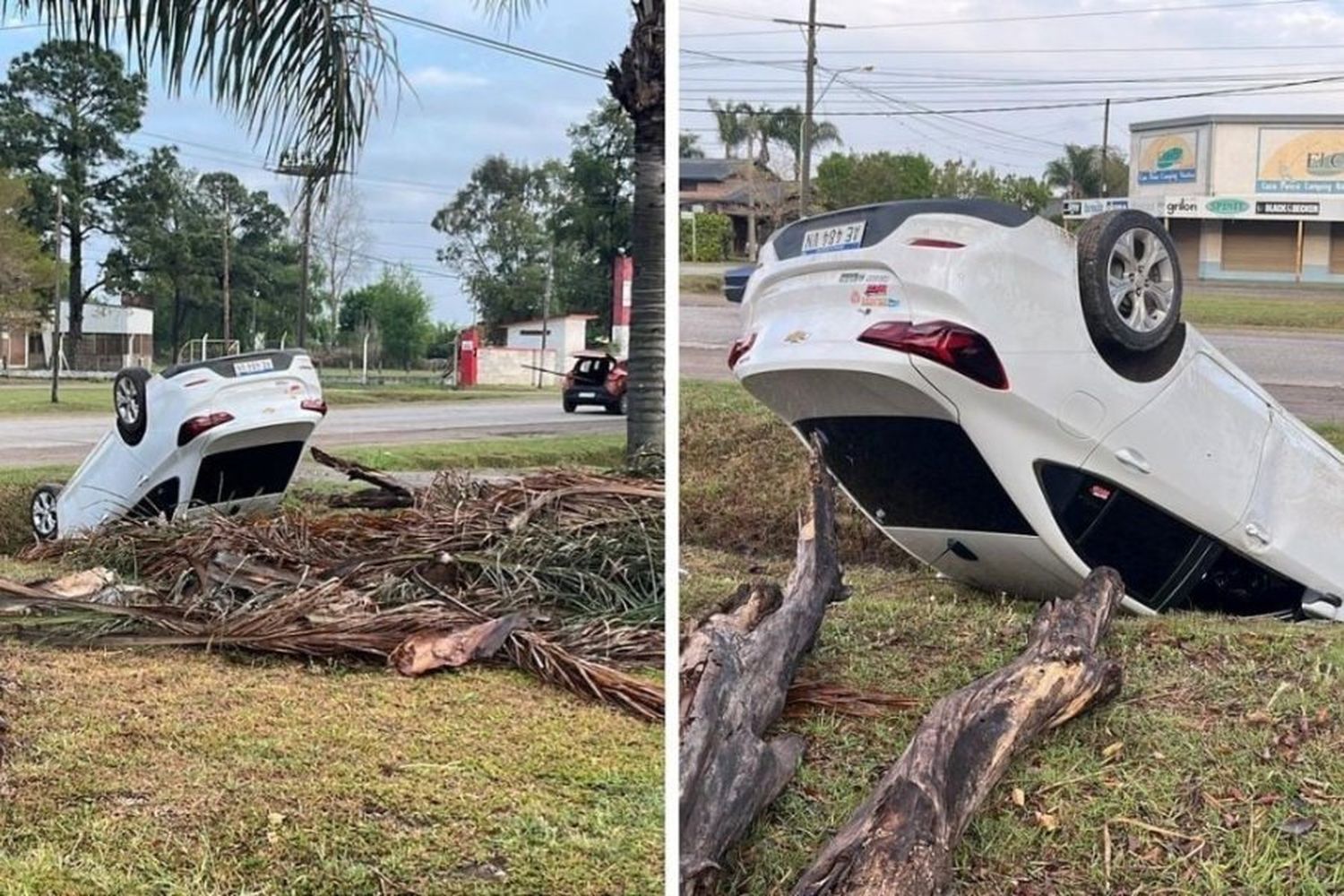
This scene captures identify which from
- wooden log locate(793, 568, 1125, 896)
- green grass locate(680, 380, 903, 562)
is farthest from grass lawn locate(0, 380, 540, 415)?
wooden log locate(793, 568, 1125, 896)

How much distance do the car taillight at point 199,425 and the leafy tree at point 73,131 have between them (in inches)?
10.1

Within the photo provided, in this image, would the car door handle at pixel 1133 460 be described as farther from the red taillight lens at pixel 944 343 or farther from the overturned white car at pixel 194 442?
the overturned white car at pixel 194 442

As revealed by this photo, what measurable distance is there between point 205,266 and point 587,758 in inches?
45.8

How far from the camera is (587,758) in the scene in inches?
90.1

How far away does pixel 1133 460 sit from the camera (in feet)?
6.30

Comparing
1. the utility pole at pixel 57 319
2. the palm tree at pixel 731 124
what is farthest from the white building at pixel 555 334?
the utility pole at pixel 57 319

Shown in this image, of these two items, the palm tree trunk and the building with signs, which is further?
the palm tree trunk

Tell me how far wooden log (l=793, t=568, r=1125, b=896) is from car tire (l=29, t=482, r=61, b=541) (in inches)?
63.1

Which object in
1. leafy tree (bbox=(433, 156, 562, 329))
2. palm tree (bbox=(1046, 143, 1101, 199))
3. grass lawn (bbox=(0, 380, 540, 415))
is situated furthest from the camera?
grass lawn (bbox=(0, 380, 540, 415))

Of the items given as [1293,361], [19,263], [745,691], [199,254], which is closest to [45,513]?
[19,263]

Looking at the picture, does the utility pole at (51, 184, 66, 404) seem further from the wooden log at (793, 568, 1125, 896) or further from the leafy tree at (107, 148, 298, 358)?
the wooden log at (793, 568, 1125, 896)

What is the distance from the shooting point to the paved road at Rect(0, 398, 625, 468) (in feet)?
7.79

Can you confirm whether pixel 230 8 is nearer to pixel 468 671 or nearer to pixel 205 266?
pixel 205 266

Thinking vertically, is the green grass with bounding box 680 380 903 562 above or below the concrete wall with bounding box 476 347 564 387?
below
